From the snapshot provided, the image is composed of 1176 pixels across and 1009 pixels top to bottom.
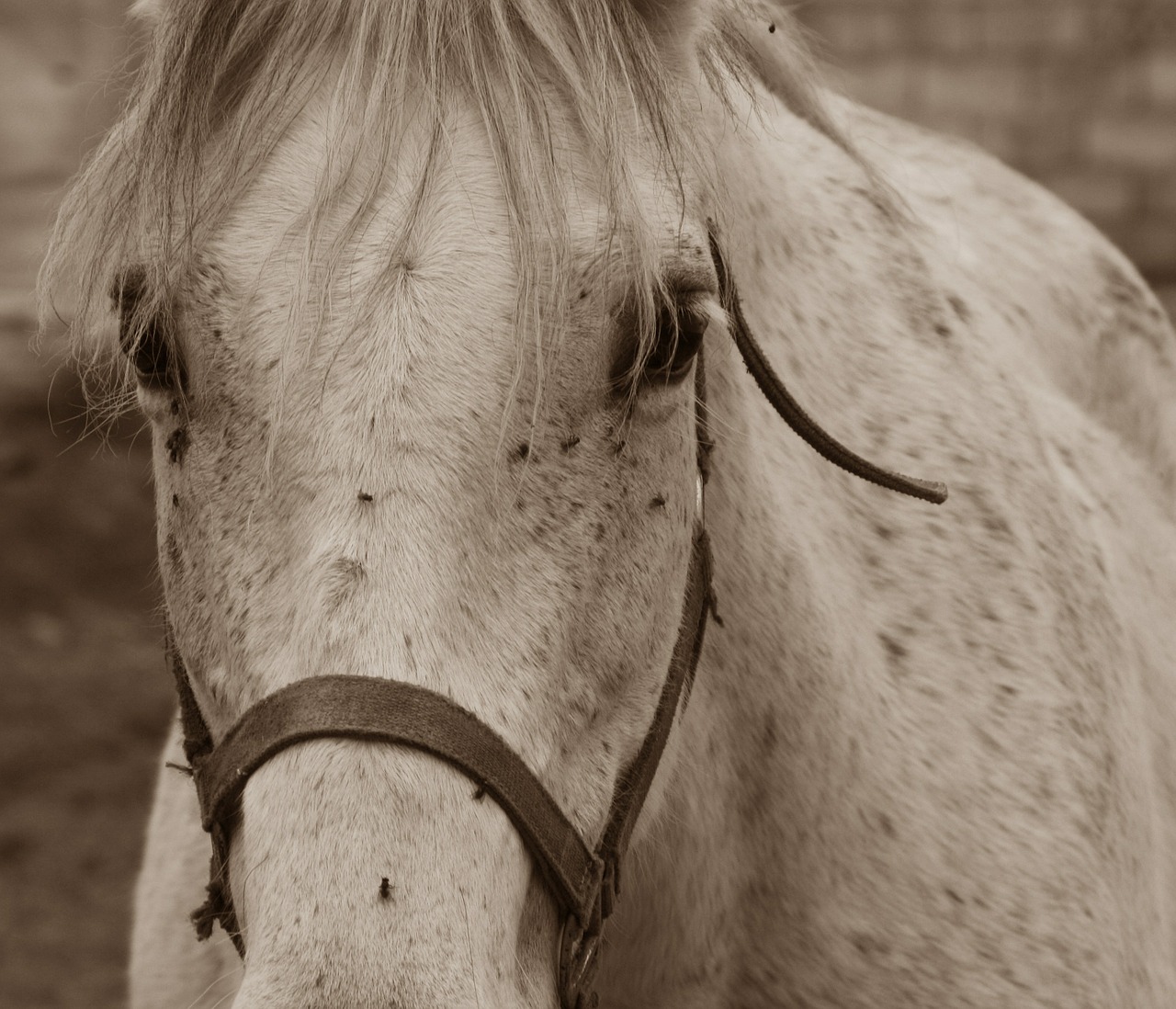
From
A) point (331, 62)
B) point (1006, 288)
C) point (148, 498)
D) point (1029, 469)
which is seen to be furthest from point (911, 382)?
point (148, 498)

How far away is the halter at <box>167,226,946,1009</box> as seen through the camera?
144 cm

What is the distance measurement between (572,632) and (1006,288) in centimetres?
172

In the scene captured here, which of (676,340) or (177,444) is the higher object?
(676,340)

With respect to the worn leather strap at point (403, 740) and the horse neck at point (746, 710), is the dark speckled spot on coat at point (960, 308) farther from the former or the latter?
the worn leather strap at point (403, 740)

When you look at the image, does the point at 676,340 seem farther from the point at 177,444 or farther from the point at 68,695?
the point at 68,695

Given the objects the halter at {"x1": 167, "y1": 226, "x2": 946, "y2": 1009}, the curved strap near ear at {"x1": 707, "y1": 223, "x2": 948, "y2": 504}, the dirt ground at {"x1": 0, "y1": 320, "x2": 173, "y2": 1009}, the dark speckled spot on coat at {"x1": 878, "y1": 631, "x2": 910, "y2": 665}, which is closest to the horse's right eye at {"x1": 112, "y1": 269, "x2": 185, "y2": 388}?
the halter at {"x1": 167, "y1": 226, "x2": 946, "y2": 1009}

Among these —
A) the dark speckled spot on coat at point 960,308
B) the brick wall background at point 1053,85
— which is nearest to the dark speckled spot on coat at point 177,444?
the dark speckled spot on coat at point 960,308

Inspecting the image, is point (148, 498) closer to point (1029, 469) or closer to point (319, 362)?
point (1029, 469)

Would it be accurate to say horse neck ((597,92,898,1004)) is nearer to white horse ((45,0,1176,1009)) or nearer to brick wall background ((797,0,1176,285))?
white horse ((45,0,1176,1009))

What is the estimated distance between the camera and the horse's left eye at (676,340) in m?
1.70

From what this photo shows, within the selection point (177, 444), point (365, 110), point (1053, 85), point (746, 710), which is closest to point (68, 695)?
point (746, 710)

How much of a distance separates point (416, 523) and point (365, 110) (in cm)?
45

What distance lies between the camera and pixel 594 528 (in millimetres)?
1651

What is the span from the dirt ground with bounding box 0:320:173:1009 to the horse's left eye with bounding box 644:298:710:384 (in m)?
3.58
